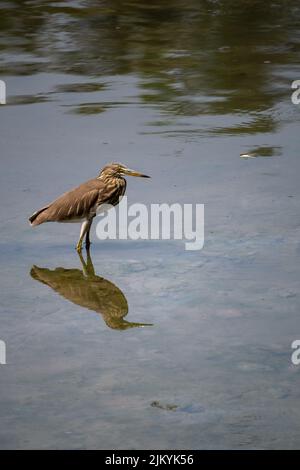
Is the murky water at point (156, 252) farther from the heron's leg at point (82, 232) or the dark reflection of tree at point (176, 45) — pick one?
the heron's leg at point (82, 232)

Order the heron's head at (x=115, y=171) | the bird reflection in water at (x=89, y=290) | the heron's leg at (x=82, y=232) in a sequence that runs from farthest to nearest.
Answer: the heron's head at (x=115, y=171) < the heron's leg at (x=82, y=232) < the bird reflection in water at (x=89, y=290)

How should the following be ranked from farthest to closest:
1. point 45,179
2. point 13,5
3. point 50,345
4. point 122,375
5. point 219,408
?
point 13,5 → point 45,179 → point 50,345 → point 122,375 → point 219,408

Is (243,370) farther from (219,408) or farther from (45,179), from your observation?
(45,179)

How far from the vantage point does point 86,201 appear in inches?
378

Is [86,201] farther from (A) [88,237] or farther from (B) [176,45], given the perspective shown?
(B) [176,45]

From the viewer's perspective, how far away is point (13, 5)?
18938 mm

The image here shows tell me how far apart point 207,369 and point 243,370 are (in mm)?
227

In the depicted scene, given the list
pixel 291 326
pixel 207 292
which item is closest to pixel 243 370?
pixel 291 326

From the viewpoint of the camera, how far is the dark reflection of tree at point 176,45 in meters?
13.6

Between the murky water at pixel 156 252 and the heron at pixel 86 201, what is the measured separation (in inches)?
8.0

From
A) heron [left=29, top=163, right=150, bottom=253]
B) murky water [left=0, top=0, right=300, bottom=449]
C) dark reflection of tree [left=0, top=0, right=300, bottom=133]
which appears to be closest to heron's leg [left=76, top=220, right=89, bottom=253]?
heron [left=29, top=163, right=150, bottom=253]

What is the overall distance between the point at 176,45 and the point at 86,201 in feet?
22.6

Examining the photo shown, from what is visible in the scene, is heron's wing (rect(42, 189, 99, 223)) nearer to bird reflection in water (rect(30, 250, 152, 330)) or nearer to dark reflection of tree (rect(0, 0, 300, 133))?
bird reflection in water (rect(30, 250, 152, 330))

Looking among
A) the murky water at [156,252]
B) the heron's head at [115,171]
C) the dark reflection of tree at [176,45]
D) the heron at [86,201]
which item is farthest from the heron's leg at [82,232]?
the dark reflection of tree at [176,45]
